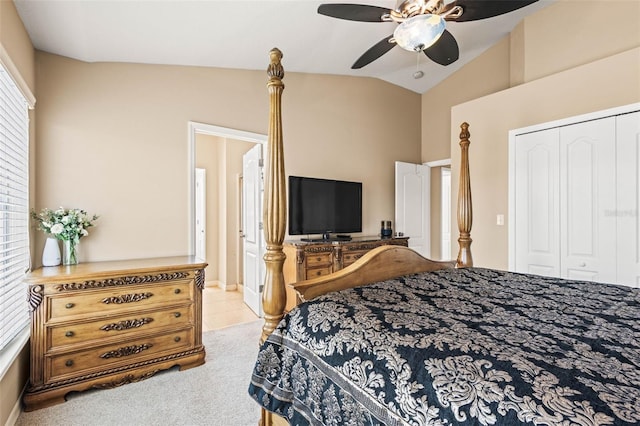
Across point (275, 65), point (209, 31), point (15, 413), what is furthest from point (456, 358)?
point (209, 31)

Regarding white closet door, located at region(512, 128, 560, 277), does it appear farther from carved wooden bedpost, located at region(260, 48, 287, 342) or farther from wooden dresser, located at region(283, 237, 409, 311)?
carved wooden bedpost, located at region(260, 48, 287, 342)

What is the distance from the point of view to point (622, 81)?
9.25 ft

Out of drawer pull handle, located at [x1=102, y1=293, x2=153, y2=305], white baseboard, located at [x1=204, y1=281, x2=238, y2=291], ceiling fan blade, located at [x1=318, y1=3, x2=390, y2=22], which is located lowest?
white baseboard, located at [x1=204, y1=281, x2=238, y2=291]

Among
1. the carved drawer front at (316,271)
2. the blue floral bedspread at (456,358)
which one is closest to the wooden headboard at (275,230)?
the blue floral bedspread at (456,358)

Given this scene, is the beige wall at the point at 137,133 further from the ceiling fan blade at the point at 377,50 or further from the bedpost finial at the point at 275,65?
the bedpost finial at the point at 275,65

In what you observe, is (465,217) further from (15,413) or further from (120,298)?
(15,413)

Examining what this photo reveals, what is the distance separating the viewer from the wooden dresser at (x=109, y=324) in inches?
81.7

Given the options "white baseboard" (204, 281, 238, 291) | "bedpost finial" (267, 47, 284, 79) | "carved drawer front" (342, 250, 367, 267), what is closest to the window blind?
"bedpost finial" (267, 47, 284, 79)

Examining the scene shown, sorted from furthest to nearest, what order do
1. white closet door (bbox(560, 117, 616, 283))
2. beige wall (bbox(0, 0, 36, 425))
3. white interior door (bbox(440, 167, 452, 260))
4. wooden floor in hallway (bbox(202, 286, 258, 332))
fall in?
1. white interior door (bbox(440, 167, 452, 260))
2. wooden floor in hallway (bbox(202, 286, 258, 332))
3. white closet door (bbox(560, 117, 616, 283))
4. beige wall (bbox(0, 0, 36, 425))

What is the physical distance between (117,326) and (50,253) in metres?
0.79

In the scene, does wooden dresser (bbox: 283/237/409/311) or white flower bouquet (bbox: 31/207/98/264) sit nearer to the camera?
white flower bouquet (bbox: 31/207/98/264)

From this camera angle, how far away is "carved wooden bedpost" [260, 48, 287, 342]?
5.02 feet

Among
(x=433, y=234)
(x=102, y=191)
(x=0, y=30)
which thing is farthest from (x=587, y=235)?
(x=0, y=30)

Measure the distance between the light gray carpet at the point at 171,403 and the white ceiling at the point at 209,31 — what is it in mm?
2636
